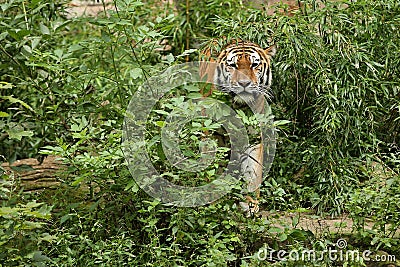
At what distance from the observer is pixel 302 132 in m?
4.13

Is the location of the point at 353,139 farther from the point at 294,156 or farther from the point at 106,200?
the point at 106,200

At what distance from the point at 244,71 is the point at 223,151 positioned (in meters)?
0.79

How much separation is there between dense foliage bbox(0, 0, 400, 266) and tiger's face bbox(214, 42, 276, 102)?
0.10 meters

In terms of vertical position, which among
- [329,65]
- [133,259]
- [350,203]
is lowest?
[133,259]

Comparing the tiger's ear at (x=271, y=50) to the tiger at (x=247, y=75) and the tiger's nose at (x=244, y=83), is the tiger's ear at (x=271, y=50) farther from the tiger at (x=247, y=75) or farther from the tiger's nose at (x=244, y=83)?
the tiger's nose at (x=244, y=83)

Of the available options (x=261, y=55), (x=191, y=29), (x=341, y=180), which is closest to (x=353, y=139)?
(x=341, y=180)

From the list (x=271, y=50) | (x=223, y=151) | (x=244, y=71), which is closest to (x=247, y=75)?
(x=244, y=71)

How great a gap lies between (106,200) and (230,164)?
662 mm

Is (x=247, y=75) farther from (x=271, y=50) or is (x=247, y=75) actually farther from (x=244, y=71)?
(x=271, y=50)

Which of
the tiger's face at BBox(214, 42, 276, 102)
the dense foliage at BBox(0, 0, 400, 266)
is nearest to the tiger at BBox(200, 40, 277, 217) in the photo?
the tiger's face at BBox(214, 42, 276, 102)

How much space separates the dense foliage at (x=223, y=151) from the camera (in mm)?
3066

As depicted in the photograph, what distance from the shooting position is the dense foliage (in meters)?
3.07

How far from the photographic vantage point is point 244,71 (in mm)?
3770

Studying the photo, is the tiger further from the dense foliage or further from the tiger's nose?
the dense foliage
